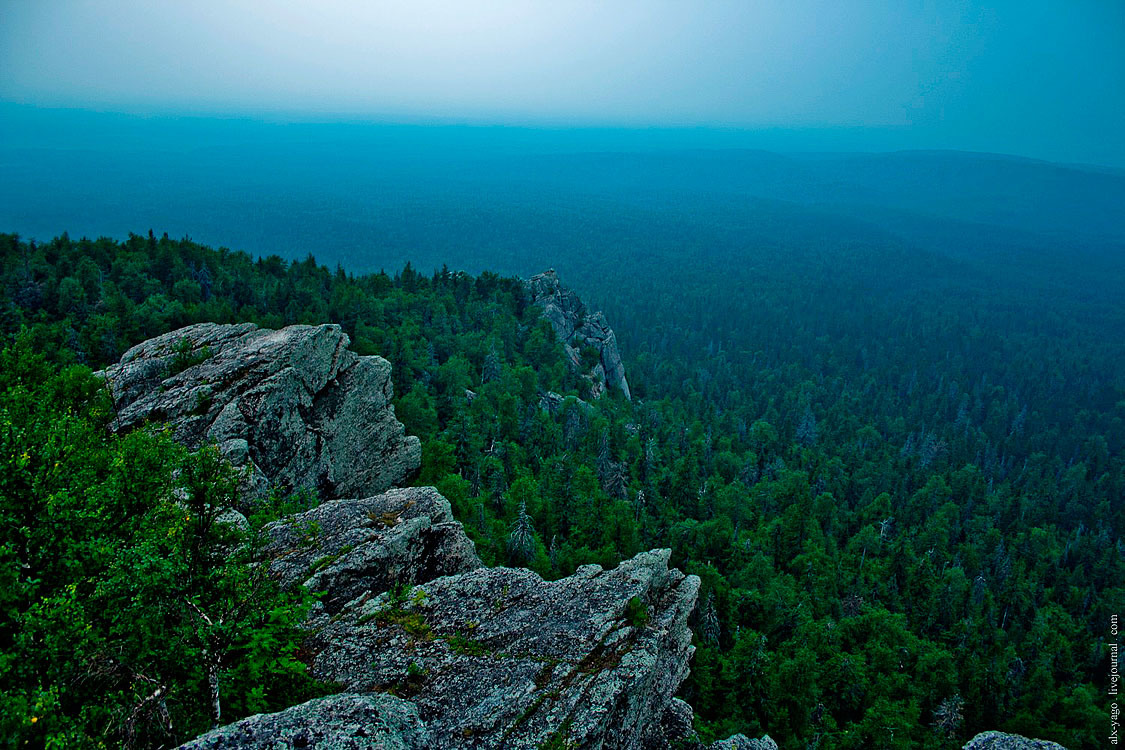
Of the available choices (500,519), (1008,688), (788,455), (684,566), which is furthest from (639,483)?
(788,455)

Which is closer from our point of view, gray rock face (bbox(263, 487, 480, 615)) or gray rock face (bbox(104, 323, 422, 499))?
gray rock face (bbox(263, 487, 480, 615))

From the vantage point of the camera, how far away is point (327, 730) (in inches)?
423

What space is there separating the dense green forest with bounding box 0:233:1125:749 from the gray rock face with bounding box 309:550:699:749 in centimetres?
245

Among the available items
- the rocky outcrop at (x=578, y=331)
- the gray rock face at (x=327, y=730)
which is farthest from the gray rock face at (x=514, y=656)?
the rocky outcrop at (x=578, y=331)

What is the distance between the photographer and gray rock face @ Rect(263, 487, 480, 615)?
1930 centimetres

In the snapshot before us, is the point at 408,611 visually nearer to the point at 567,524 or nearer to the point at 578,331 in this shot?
the point at 567,524

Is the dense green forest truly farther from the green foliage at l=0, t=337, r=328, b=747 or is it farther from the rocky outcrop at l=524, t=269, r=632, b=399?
the rocky outcrop at l=524, t=269, r=632, b=399

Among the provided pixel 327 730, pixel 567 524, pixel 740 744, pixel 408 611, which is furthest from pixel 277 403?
pixel 567 524

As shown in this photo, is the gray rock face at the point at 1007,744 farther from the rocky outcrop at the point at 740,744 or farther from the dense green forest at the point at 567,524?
the dense green forest at the point at 567,524

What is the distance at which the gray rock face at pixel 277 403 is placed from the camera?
1085 inches

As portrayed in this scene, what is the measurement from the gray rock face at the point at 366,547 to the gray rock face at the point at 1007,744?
19521mm

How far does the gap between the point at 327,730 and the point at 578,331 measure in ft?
321

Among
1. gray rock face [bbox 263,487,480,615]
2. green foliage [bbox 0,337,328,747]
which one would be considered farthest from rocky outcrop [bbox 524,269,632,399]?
green foliage [bbox 0,337,328,747]

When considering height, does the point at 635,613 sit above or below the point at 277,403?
below
